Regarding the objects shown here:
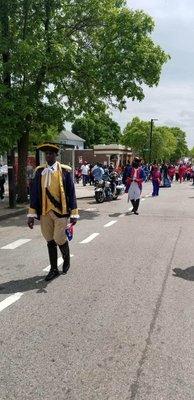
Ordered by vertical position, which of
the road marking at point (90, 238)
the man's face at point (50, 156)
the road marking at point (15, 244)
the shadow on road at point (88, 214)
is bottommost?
the road marking at point (15, 244)

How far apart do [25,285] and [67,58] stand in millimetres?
11651

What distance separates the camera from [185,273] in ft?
26.1

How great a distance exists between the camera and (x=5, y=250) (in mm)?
10156

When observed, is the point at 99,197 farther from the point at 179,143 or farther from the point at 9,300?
the point at 179,143

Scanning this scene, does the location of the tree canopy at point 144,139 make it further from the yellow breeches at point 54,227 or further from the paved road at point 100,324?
the yellow breeches at point 54,227

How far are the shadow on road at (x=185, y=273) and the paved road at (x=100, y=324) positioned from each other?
0.01 m

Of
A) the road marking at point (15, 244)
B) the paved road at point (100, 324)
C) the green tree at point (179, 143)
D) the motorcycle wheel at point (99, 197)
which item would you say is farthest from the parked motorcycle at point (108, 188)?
the green tree at point (179, 143)

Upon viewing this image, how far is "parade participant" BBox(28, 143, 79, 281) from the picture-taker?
291 inches

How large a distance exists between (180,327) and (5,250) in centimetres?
543

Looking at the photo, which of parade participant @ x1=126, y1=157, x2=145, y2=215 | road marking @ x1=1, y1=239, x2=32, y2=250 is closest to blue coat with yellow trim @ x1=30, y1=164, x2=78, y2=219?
road marking @ x1=1, y1=239, x2=32, y2=250

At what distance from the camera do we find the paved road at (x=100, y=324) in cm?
405

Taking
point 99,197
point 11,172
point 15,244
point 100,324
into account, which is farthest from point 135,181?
point 100,324

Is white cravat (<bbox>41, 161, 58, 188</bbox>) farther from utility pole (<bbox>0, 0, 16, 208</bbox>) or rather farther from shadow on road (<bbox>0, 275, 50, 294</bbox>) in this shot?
utility pole (<bbox>0, 0, 16, 208</bbox>)

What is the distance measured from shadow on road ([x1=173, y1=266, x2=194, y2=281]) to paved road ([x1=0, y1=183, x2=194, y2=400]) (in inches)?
0.6
